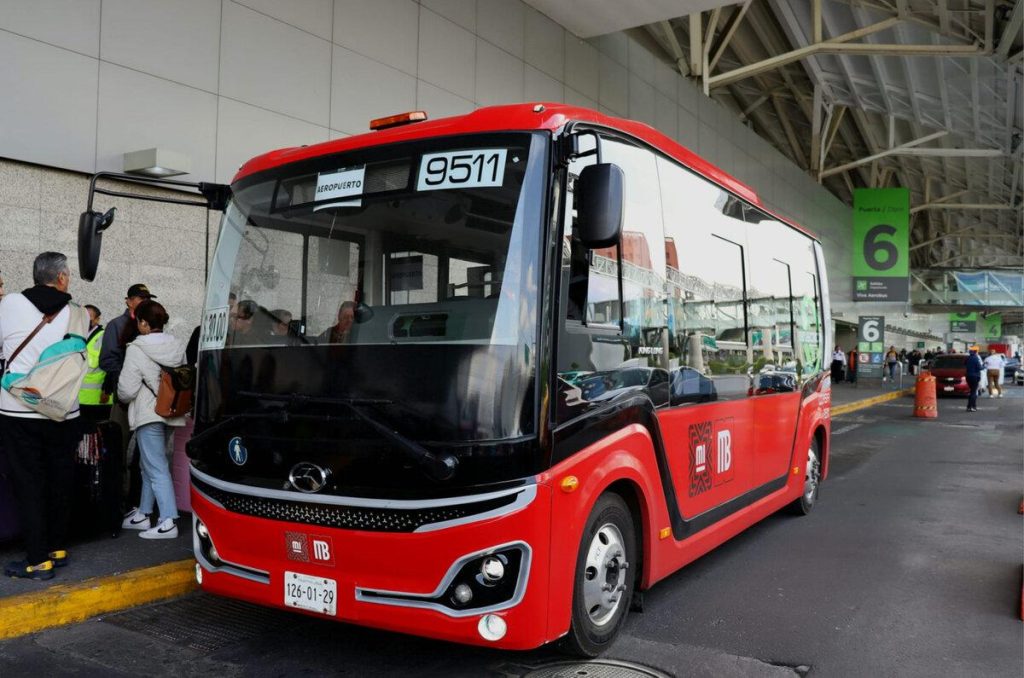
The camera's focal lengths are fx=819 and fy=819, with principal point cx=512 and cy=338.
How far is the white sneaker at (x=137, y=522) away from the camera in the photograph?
20.7 ft

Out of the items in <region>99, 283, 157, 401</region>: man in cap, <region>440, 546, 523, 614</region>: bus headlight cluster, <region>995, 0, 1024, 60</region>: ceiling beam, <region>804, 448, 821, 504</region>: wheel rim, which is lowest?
<region>804, 448, 821, 504</region>: wheel rim

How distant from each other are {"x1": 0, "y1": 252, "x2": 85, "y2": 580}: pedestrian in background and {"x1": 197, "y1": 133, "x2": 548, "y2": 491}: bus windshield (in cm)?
126

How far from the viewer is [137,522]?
6.36 m

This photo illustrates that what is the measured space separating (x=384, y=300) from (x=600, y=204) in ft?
3.69

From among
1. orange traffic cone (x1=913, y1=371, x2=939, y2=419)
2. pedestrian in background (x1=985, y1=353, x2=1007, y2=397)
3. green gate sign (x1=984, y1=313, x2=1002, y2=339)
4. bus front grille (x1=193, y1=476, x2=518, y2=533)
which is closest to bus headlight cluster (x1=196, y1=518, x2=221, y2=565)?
bus front grille (x1=193, y1=476, x2=518, y2=533)

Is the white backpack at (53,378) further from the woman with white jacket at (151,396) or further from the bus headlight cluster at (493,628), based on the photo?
the bus headlight cluster at (493,628)

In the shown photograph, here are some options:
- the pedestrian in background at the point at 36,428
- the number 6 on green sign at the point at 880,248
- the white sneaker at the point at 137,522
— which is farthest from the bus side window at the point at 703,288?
the number 6 on green sign at the point at 880,248

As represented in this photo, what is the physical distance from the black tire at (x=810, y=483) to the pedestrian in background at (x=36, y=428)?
20.4 ft

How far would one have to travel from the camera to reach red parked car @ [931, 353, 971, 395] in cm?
2995

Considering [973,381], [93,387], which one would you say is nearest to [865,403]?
[973,381]

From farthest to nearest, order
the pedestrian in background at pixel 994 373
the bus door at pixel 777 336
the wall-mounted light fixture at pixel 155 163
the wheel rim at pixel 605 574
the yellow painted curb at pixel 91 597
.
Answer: the pedestrian in background at pixel 994 373 < the wall-mounted light fixture at pixel 155 163 < the bus door at pixel 777 336 < the yellow painted curb at pixel 91 597 < the wheel rim at pixel 605 574

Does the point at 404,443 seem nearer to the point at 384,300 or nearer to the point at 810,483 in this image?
the point at 384,300

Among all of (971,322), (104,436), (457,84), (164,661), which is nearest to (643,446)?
(164,661)

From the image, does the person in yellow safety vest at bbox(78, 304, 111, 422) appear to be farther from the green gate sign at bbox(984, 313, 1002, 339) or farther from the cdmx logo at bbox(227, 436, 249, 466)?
the green gate sign at bbox(984, 313, 1002, 339)
